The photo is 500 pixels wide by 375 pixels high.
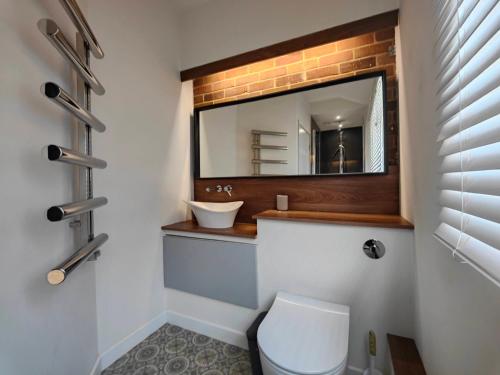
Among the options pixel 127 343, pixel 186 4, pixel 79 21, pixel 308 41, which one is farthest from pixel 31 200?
pixel 186 4

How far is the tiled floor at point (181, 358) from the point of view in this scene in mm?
1386

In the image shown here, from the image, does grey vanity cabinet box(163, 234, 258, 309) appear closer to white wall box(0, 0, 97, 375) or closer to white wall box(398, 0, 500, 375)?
white wall box(0, 0, 97, 375)

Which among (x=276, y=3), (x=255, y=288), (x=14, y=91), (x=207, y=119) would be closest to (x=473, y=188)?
(x=255, y=288)

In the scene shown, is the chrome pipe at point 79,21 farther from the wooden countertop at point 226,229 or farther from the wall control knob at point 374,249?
the wall control knob at point 374,249

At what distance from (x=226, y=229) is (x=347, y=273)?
0.89 meters

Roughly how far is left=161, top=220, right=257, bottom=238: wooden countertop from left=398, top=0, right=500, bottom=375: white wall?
3.07 ft

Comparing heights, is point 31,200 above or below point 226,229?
above

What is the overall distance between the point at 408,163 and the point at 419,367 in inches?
38.2

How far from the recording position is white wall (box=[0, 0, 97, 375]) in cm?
77

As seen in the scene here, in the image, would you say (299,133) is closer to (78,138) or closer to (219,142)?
(219,142)

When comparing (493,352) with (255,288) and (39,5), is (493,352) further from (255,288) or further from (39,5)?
(39,5)

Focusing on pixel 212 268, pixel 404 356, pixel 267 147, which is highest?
pixel 267 147

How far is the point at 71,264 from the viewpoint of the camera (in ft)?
2.74

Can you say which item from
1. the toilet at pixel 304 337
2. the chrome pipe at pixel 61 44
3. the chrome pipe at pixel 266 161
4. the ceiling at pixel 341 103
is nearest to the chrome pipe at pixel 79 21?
the chrome pipe at pixel 61 44
